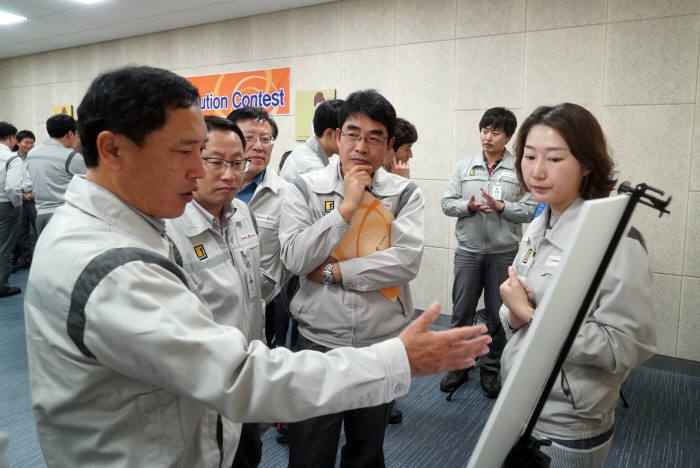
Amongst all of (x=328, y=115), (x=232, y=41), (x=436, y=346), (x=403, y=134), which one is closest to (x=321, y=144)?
(x=328, y=115)

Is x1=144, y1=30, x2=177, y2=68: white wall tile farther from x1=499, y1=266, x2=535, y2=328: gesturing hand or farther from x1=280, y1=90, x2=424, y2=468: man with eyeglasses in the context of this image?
x1=499, y1=266, x2=535, y2=328: gesturing hand

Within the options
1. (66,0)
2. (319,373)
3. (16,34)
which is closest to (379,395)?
(319,373)

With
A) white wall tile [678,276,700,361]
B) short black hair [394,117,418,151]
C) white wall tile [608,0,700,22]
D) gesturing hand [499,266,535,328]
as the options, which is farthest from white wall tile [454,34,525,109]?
gesturing hand [499,266,535,328]

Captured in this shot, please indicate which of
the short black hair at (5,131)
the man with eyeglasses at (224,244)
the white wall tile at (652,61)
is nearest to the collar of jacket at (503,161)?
the white wall tile at (652,61)

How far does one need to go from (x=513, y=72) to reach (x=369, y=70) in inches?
57.7

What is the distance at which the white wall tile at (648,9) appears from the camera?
11.3 feet

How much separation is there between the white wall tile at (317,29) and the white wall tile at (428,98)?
31.1 inches

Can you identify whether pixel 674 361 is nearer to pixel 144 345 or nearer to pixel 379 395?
pixel 379 395

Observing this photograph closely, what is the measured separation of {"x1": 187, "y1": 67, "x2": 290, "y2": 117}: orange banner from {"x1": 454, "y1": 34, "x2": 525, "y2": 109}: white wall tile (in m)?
2.06

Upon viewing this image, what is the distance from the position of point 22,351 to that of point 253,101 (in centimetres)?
351

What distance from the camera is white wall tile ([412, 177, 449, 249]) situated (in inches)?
182

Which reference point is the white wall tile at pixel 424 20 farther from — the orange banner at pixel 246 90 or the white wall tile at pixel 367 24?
the orange banner at pixel 246 90

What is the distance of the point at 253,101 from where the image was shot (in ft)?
18.7

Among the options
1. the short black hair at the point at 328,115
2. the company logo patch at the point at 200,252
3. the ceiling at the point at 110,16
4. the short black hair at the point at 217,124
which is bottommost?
the company logo patch at the point at 200,252
